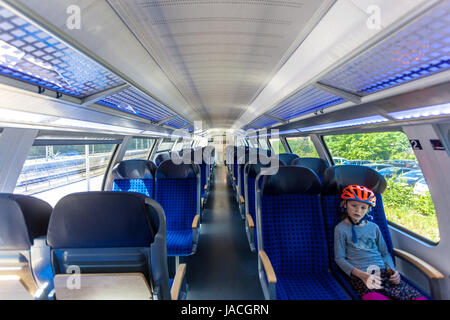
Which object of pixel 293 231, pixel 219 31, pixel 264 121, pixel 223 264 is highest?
pixel 219 31

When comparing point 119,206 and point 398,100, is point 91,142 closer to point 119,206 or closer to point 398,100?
point 119,206

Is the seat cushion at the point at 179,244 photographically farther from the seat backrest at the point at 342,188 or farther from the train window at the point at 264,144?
→ the train window at the point at 264,144

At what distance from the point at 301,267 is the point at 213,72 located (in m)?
2.80

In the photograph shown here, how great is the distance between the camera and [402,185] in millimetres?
3055

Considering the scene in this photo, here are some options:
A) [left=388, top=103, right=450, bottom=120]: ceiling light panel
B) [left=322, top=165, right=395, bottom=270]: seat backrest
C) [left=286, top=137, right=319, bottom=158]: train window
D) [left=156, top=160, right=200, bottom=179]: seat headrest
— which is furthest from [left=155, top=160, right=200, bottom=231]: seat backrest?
[left=286, top=137, right=319, bottom=158]: train window

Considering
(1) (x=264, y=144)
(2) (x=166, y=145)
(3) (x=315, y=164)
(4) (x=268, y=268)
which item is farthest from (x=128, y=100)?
(1) (x=264, y=144)

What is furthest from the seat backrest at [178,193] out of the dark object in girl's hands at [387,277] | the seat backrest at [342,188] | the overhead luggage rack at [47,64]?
the dark object in girl's hands at [387,277]

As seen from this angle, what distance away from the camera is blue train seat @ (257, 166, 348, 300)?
2.21m

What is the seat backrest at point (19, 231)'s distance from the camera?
1.29m

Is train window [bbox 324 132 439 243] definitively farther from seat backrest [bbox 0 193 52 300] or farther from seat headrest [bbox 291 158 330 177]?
seat backrest [bbox 0 193 52 300]

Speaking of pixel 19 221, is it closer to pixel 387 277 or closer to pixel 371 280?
pixel 371 280

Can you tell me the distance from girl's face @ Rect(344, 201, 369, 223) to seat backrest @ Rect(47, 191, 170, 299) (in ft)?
6.23

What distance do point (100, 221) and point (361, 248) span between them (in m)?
2.39
